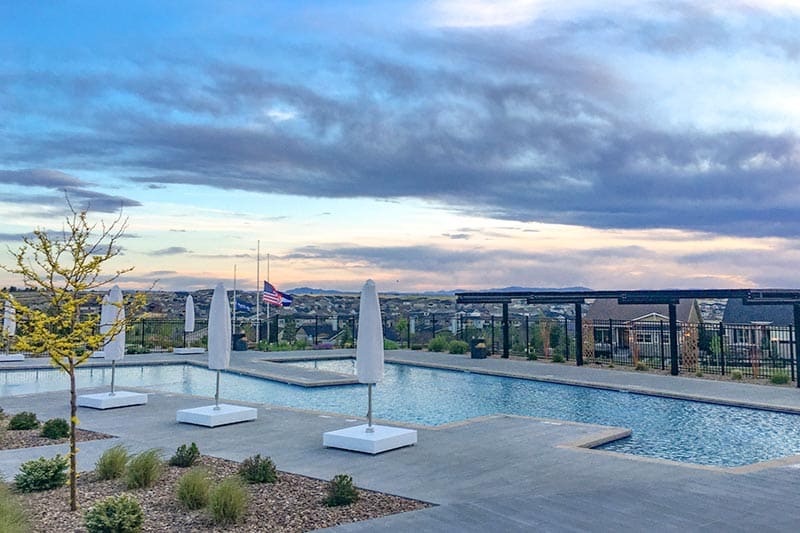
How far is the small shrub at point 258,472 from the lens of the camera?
24.3 ft

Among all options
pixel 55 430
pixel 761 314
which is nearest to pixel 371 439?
pixel 55 430

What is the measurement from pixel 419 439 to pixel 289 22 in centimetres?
968

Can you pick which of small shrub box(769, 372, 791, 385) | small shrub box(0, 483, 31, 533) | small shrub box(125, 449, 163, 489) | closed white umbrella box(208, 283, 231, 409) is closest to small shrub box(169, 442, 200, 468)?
small shrub box(125, 449, 163, 489)

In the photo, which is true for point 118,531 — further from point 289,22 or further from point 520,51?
point 520,51

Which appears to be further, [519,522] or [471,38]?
[471,38]

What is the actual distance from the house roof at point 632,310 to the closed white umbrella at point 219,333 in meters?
28.1

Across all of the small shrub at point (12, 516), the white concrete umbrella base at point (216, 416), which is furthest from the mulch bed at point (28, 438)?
the small shrub at point (12, 516)

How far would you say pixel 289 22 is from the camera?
14.0 metres

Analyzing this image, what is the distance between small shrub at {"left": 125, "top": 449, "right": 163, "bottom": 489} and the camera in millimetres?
7234

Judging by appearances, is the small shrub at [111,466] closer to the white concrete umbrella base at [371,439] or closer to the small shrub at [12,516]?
the small shrub at [12,516]

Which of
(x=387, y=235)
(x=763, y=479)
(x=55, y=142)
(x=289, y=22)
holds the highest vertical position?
(x=289, y=22)

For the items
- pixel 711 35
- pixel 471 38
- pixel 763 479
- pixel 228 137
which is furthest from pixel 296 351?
pixel 763 479

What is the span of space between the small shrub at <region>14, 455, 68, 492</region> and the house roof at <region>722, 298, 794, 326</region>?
38.6 metres

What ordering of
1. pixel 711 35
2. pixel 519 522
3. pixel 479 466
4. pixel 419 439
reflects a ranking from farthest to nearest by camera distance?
1. pixel 711 35
2. pixel 419 439
3. pixel 479 466
4. pixel 519 522
